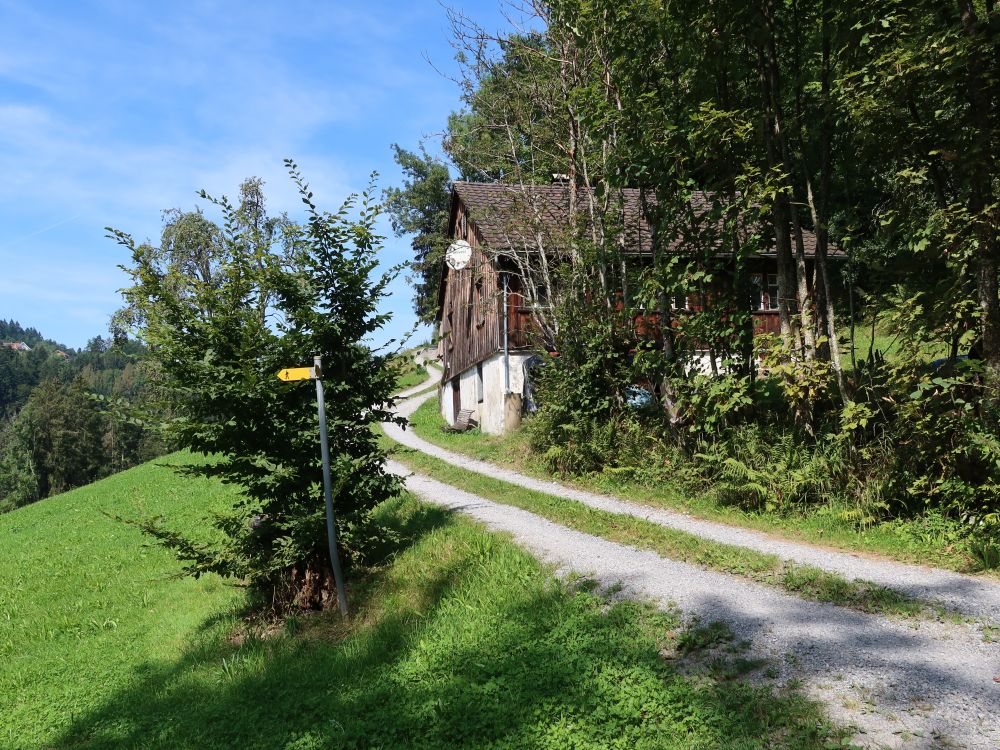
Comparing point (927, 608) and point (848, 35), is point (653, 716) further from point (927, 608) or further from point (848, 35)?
point (848, 35)

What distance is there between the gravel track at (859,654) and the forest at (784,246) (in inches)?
92.8

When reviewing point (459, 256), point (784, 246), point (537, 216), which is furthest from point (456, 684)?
point (459, 256)

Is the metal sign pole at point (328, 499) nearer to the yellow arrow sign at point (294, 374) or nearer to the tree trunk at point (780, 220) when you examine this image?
the yellow arrow sign at point (294, 374)

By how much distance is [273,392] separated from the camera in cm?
798

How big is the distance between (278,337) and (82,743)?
4345mm

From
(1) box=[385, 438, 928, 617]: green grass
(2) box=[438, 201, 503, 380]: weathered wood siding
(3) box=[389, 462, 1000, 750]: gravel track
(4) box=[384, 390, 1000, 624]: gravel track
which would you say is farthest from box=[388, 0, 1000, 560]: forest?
(2) box=[438, 201, 503, 380]: weathered wood siding

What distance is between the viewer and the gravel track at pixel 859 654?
395cm

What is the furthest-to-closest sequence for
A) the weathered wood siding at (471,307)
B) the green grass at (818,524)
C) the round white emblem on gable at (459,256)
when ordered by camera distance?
the round white emblem on gable at (459,256)
the weathered wood siding at (471,307)
the green grass at (818,524)

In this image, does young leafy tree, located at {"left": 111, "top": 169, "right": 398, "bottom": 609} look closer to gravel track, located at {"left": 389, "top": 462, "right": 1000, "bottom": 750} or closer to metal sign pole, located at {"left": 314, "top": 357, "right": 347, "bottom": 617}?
metal sign pole, located at {"left": 314, "top": 357, "right": 347, "bottom": 617}

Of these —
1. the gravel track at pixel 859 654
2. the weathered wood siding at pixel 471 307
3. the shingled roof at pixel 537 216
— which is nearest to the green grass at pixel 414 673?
the gravel track at pixel 859 654

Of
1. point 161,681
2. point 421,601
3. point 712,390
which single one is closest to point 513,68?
point 712,390

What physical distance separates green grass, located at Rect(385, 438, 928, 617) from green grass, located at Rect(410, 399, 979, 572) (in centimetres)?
105

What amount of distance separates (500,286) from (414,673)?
15.8m

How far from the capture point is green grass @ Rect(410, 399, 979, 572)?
274 inches
